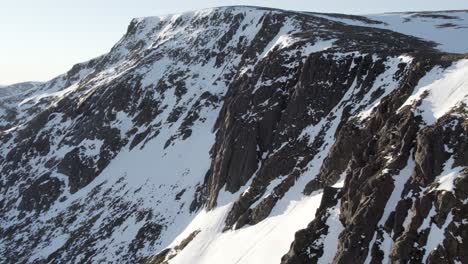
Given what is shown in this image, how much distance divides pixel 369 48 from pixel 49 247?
4789cm

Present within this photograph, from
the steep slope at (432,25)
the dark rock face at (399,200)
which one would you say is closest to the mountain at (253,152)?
the dark rock face at (399,200)

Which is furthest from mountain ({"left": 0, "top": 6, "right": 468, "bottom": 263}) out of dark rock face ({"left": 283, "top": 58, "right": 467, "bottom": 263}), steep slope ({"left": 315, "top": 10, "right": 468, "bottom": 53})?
steep slope ({"left": 315, "top": 10, "right": 468, "bottom": 53})

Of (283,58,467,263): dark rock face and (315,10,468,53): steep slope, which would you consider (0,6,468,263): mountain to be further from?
(315,10,468,53): steep slope

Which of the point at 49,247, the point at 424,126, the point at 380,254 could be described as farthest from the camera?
the point at 49,247

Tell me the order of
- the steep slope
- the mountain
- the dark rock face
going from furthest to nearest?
the steep slope < the mountain < the dark rock face

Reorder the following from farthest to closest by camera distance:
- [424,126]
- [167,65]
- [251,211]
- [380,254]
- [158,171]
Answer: [167,65] < [158,171] < [251,211] < [424,126] < [380,254]

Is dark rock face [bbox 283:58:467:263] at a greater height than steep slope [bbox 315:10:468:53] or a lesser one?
lesser

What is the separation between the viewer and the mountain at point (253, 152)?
33.0m

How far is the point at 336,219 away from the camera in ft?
120

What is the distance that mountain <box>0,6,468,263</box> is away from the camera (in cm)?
3300

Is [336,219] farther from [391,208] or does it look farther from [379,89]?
[379,89]

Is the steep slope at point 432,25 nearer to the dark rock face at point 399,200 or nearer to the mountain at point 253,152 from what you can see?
the mountain at point 253,152

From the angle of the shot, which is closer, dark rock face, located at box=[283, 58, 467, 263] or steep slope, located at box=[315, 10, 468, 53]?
dark rock face, located at box=[283, 58, 467, 263]

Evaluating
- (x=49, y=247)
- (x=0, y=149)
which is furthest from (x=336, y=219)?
(x=0, y=149)
